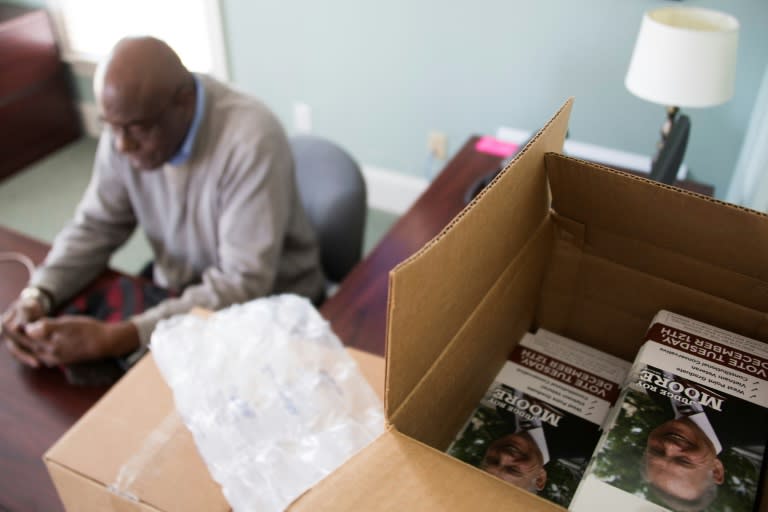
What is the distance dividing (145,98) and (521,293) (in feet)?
3.06

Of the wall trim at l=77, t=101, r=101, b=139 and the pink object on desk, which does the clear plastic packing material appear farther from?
the wall trim at l=77, t=101, r=101, b=139

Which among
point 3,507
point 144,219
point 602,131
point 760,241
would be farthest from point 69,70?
point 760,241

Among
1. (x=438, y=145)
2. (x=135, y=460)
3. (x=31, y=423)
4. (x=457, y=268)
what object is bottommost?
(x=438, y=145)

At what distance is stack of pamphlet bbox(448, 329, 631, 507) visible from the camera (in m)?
0.63

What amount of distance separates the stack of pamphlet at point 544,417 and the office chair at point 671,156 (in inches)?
18.6

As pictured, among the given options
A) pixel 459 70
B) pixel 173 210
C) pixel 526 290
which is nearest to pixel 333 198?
pixel 173 210

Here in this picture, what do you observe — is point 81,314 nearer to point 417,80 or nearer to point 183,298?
point 183,298

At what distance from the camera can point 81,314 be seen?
1397 millimetres

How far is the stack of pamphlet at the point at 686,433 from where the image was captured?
0.53m

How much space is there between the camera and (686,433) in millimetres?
571

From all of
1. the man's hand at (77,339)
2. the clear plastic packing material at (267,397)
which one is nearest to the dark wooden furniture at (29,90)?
the man's hand at (77,339)

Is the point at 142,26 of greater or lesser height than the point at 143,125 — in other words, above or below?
below

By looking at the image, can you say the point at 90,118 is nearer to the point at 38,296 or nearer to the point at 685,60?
the point at 38,296

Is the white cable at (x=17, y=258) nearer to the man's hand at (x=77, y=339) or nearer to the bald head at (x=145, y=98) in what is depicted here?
the man's hand at (x=77, y=339)
